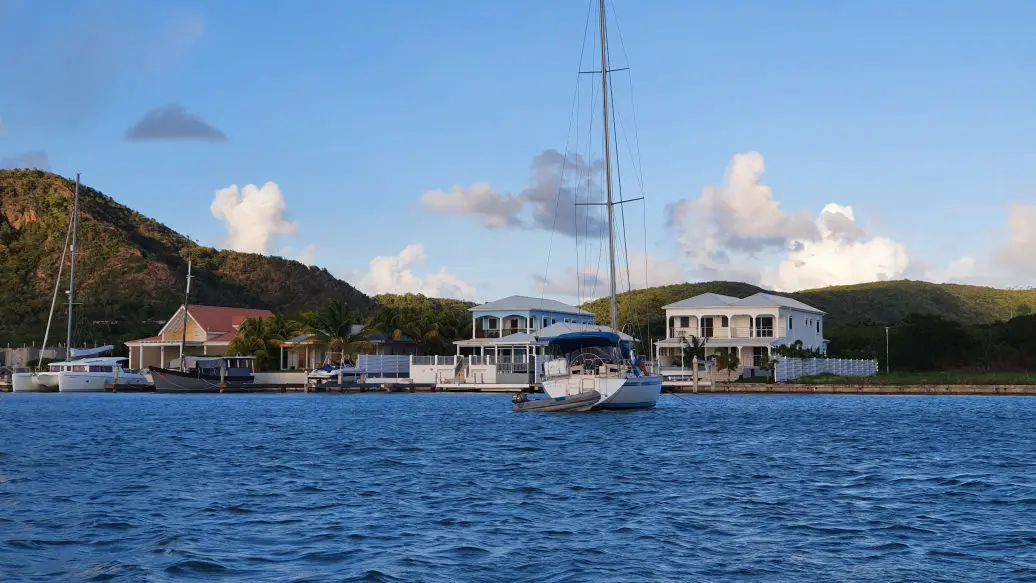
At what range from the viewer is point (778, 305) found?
8244cm

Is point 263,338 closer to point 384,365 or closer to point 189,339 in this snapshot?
point 189,339

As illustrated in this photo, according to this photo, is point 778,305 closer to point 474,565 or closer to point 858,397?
point 858,397

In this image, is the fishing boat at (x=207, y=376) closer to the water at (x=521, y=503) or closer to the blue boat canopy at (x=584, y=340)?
the water at (x=521, y=503)

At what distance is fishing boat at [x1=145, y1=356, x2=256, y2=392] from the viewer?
271 ft

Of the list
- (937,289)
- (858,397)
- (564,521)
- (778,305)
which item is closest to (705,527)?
(564,521)

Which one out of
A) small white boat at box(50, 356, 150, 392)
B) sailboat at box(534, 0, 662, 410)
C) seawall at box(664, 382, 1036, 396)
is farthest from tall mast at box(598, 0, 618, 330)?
small white boat at box(50, 356, 150, 392)

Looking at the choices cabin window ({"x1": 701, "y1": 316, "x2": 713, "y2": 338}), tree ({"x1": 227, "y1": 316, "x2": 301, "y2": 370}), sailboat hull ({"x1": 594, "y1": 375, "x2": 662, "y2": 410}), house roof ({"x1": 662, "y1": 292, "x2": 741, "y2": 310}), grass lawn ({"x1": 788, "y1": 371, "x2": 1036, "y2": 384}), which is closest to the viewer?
sailboat hull ({"x1": 594, "y1": 375, "x2": 662, "y2": 410})

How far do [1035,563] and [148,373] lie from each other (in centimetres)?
8379

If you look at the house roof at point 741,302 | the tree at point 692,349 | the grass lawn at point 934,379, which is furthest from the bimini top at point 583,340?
the house roof at point 741,302

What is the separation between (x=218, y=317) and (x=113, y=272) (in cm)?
3744

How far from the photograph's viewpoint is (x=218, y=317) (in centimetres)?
10144

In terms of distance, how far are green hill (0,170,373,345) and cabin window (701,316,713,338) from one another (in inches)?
2286

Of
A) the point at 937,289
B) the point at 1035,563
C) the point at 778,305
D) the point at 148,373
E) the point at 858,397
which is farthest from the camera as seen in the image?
the point at 937,289

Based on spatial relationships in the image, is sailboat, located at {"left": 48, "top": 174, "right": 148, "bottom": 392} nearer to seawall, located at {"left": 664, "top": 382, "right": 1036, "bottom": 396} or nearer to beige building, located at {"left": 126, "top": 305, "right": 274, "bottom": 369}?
beige building, located at {"left": 126, "top": 305, "right": 274, "bottom": 369}
